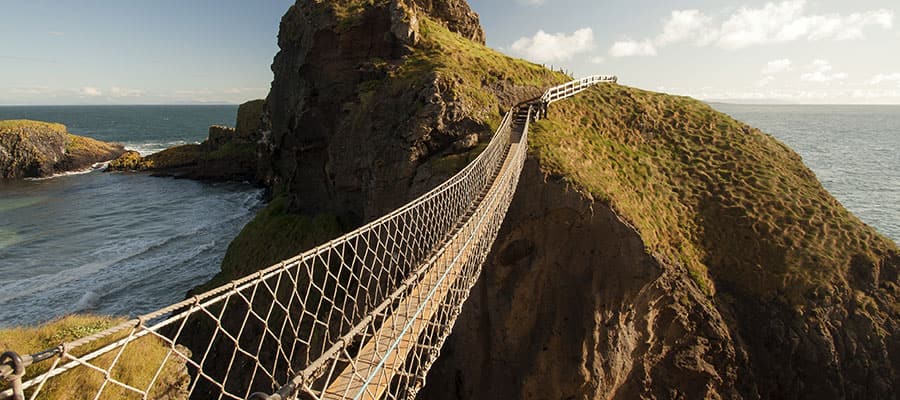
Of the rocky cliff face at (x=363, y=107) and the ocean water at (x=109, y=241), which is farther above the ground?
the rocky cliff face at (x=363, y=107)

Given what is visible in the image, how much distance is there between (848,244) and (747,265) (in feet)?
15.5

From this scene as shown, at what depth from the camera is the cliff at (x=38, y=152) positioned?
58.6m

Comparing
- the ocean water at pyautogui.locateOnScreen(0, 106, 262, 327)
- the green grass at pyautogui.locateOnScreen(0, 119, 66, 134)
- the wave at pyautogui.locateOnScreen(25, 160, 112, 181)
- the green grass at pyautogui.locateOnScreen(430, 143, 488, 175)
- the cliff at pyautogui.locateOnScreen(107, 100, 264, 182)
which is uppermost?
the green grass at pyautogui.locateOnScreen(0, 119, 66, 134)

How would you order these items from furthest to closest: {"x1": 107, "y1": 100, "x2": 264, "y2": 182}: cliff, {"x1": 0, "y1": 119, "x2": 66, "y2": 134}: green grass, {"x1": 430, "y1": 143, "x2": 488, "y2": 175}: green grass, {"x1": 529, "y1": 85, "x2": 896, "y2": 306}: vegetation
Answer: {"x1": 0, "y1": 119, "x2": 66, "y2": 134}: green grass
{"x1": 107, "y1": 100, "x2": 264, "y2": 182}: cliff
{"x1": 529, "y1": 85, "x2": 896, "y2": 306}: vegetation
{"x1": 430, "y1": 143, "x2": 488, "y2": 175}: green grass

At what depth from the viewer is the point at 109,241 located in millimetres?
33344

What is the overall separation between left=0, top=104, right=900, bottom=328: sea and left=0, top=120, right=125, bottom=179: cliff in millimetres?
4734

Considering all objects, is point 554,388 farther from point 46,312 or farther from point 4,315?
point 4,315

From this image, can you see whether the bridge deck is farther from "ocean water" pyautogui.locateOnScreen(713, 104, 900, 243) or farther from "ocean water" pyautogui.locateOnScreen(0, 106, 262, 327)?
"ocean water" pyautogui.locateOnScreen(713, 104, 900, 243)

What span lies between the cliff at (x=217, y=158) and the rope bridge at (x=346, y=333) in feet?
146

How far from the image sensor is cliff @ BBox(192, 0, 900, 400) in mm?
14781

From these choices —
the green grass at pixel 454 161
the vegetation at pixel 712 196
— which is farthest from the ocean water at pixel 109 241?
the vegetation at pixel 712 196

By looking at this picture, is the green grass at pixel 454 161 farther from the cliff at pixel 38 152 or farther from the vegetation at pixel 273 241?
the cliff at pixel 38 152

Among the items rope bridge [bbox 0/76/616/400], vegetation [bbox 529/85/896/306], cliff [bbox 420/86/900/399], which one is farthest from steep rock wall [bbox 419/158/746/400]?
rope bridge [bbox 0/76/616/400]

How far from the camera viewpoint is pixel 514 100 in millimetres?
22188
